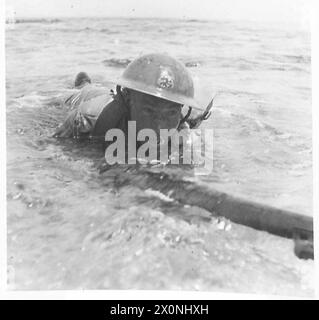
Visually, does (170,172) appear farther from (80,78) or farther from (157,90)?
(80,78)

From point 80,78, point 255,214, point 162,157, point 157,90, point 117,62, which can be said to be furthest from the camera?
point 117,62

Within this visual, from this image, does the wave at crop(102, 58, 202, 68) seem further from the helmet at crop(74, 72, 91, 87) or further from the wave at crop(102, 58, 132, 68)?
the helmet at crop(74, 72, 91, 87)

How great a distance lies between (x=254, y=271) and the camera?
3000 mm

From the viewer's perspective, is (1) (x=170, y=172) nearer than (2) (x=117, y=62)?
Yes

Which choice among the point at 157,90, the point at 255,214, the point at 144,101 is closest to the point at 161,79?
the point at 157,90

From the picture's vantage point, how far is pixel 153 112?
3.81 metres

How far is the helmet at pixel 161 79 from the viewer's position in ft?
12.3

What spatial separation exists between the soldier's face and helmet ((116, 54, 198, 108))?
0.23 ft

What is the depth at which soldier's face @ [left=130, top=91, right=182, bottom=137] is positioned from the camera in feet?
12.5

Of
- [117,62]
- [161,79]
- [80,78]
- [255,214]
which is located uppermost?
[161,79]

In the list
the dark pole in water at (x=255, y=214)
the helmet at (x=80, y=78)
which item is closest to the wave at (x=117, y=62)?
the helmet at (x=80, y=78)

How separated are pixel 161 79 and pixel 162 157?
1.96ft

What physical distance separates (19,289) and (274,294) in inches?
54.8
